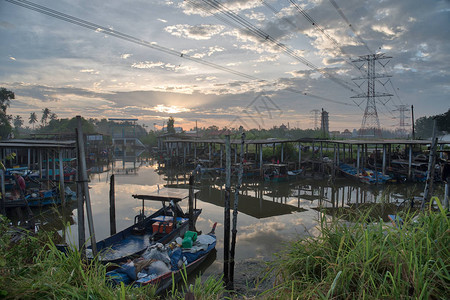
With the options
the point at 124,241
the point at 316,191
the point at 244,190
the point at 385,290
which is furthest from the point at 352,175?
the point at 385,290

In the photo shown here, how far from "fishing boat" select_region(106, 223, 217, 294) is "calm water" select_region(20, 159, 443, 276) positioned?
0.82 metres

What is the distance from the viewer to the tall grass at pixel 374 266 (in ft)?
8.79

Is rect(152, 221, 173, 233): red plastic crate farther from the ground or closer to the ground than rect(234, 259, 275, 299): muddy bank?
farther from the ground

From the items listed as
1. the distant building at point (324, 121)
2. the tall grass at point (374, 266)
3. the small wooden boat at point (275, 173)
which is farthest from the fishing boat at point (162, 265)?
the distant building at point (324, 121)

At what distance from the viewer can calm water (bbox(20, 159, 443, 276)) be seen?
Result: 10.7 metres

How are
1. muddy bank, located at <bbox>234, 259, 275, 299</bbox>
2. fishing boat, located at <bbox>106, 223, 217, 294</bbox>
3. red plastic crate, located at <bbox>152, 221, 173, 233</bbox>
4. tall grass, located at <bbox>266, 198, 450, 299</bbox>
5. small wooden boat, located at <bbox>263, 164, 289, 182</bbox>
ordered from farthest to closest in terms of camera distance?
1. small wooden boat, located at <bbox>263, 164, 289, 182</bbox>
2. red plastic crate, located at <bbox>152, 221, 173, 233</bbox>
3. muddy bank, located at <bbox>234, 259, 275, 299</bbox>
4. fishing boat, located at <bbox>106, 223, 217, 294</bbox>
5. tall grass, located at <bbox>266, 198, 450, 299</bbox>

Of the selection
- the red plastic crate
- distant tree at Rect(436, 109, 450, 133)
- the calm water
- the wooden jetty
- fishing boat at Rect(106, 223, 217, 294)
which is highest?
distant tree at Rect(436, 109, 450, 133)

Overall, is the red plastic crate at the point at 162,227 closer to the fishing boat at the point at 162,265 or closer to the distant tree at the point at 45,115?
the fishing boat at the point at 162,265

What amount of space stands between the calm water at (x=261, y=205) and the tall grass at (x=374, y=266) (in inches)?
101

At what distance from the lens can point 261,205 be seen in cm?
1612

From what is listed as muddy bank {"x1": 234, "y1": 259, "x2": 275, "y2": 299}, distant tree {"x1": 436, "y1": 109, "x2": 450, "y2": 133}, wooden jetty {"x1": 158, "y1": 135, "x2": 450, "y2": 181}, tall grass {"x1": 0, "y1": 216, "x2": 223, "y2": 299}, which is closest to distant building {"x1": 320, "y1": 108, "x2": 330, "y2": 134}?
wooden jetty {"x1": 158, "y1": 135, "x2": 450, "y2": 181}

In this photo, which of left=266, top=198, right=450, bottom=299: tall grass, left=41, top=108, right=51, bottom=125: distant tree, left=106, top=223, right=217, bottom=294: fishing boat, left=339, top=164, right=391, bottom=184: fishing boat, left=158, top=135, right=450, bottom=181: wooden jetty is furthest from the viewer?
left=41, top=108, right=51, bottom=125: distant tree

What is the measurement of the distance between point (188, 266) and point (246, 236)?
4110 mm

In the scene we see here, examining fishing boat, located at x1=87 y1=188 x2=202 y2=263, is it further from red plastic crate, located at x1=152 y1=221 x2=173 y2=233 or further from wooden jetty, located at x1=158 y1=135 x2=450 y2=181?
wooden jetty, located at x1=158 y1=135 x2=450 y2=181
